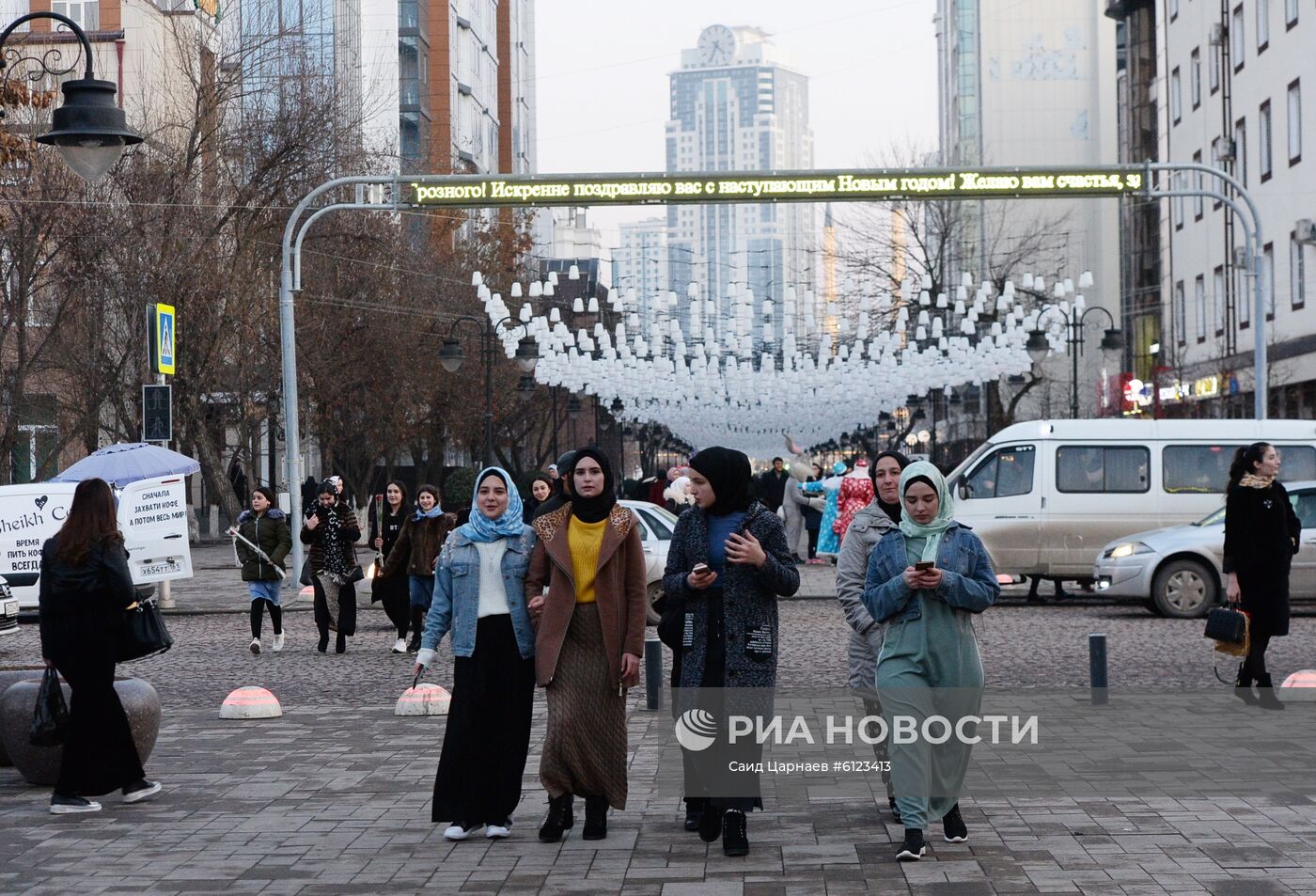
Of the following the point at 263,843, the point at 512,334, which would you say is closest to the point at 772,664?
the point at 263,843

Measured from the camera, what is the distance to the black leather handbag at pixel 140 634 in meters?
9.44

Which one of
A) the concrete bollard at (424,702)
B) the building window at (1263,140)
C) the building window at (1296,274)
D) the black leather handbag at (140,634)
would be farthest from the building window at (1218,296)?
the black leather handbag at (140,634)

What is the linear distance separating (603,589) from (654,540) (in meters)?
13.1

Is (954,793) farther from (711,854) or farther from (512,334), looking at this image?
(512,334)

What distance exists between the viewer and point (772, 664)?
26.9 ft

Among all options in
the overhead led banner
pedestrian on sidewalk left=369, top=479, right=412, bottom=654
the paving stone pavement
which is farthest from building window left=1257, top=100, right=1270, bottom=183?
the paving stone pavement

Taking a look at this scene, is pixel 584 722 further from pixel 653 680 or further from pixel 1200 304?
pixel 1200 304

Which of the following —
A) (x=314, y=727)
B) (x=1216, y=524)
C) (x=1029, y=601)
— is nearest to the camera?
(x=314, y=727)

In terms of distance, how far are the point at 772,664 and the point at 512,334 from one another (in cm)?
3158

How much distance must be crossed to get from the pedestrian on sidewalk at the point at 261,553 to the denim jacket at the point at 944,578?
1090cm

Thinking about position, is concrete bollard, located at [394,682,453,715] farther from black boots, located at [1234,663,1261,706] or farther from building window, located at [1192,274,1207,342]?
building window, located at [1192,274,1207,342]

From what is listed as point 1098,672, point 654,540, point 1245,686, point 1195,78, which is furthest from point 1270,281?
point 1098,672

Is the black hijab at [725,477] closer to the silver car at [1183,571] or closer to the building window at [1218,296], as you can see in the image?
the silver car at [1183,571]

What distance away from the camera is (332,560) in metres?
18.1
